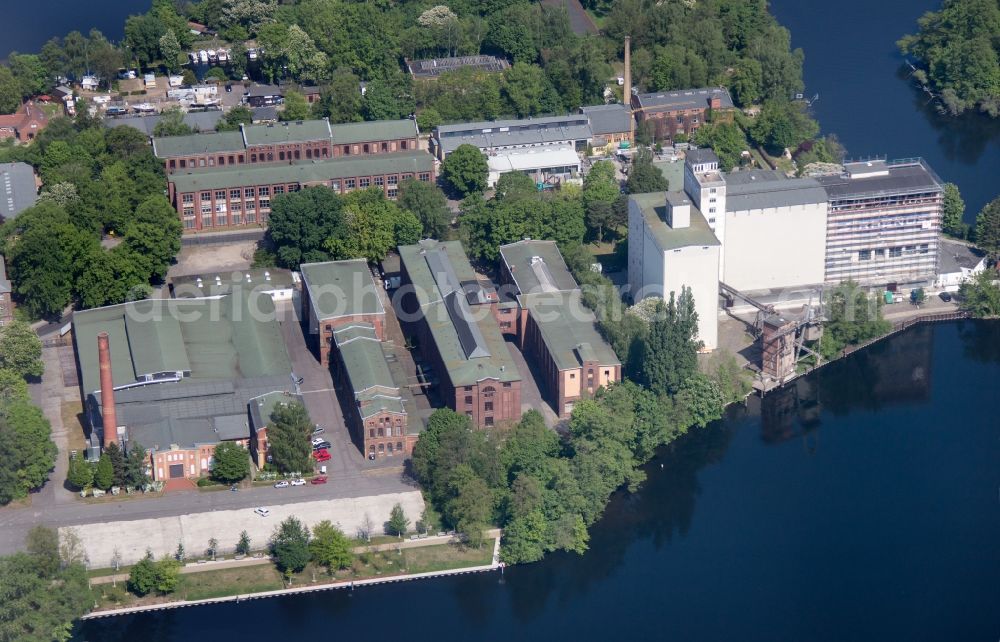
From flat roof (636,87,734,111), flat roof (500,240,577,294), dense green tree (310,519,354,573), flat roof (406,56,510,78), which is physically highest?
flat roof (406,56,510,78)

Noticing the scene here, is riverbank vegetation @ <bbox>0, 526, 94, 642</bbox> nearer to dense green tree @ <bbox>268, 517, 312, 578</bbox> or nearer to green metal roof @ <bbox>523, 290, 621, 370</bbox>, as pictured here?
dense green tree @ <bbox>268, 517, 312, 578</bbox>

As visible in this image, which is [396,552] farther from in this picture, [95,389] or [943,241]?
[943,241]

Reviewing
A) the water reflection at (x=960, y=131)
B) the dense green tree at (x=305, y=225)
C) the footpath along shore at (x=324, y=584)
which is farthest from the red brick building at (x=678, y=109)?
the footpath along shore at (x=324, y=584)

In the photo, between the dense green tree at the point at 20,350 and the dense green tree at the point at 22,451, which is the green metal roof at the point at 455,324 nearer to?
the dense green tree at the point at 22,451

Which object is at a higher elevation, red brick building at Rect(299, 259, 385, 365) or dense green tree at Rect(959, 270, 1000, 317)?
red brick building at Rect(299, 259, 385, 365)

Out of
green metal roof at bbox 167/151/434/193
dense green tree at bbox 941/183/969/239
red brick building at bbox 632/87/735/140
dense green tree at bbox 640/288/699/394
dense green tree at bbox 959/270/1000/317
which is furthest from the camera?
red brick building at bbox 632/87/735/140

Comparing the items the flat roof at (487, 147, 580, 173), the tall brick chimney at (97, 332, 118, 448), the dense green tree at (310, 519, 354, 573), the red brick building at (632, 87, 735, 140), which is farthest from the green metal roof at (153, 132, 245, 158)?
the dense green tree at (310, 519, 354, 573)
